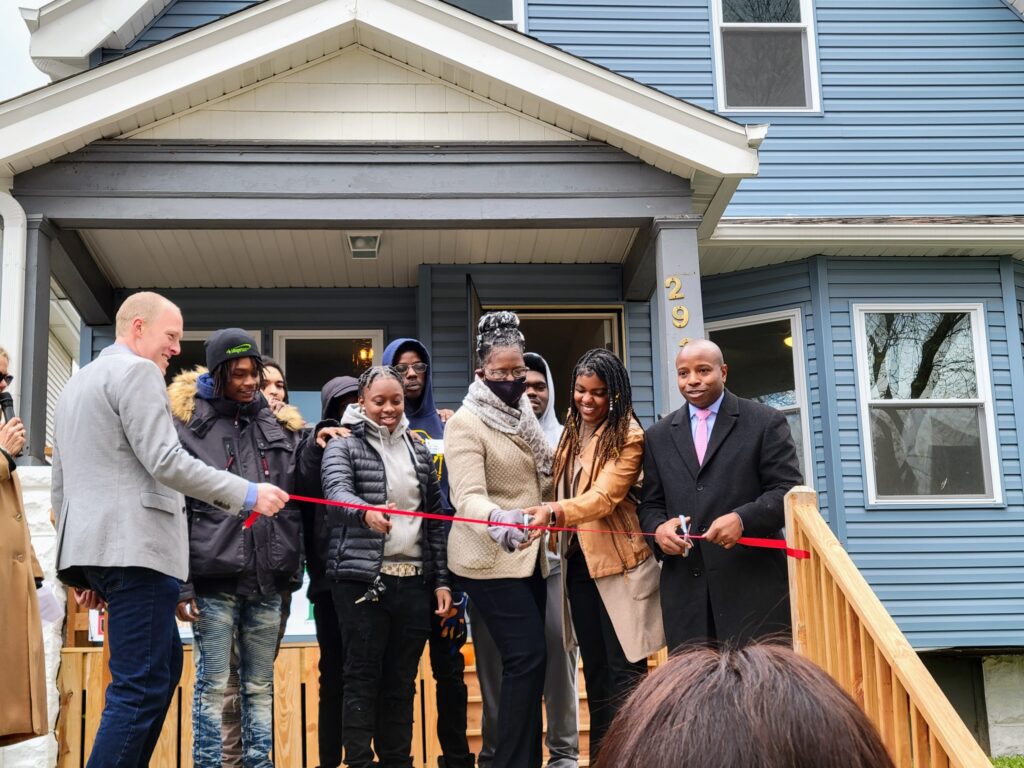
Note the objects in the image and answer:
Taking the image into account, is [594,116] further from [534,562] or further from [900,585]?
[900,585]

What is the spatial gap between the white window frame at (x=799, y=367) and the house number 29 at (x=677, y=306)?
2600mm

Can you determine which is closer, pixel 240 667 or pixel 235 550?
pixel 235 550

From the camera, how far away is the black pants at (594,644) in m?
4.43

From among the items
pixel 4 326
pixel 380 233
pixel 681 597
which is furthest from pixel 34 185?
pixel 681 597

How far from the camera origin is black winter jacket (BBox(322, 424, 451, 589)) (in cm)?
447

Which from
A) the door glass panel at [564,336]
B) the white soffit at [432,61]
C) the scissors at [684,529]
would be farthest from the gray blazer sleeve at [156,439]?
the door glass panel at [564,336]

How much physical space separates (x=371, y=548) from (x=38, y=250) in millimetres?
3772

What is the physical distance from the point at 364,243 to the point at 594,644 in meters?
4.36

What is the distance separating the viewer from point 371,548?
4.50 metres

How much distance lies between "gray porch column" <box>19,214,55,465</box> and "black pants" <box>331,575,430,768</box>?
326cm

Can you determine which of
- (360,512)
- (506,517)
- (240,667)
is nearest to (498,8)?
(360,512)

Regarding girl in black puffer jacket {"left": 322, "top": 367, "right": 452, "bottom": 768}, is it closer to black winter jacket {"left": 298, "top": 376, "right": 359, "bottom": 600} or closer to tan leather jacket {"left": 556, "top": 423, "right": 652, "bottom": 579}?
black winter jacket {"left": 298, "top": 376, "right": 359, "bottom": 600}

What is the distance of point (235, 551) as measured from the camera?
4469 millimetres

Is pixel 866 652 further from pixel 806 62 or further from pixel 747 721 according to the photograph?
pixel 806 62
